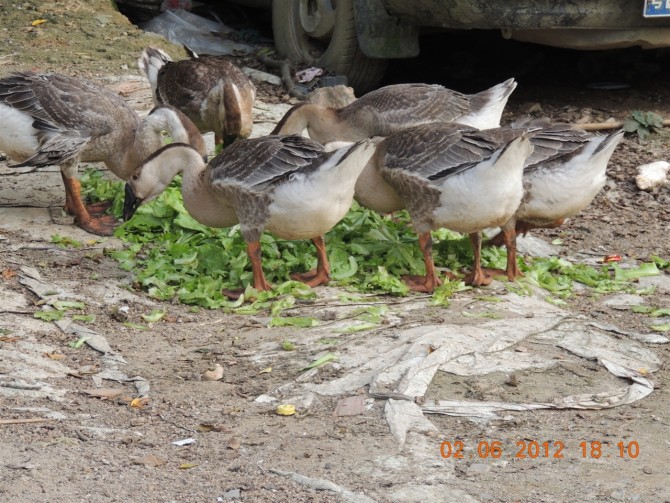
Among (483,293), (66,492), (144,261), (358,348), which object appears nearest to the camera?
(66,492)

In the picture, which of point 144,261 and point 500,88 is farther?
point 500,88

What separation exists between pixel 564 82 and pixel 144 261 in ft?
17.7

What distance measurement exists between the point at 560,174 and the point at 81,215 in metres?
3.49

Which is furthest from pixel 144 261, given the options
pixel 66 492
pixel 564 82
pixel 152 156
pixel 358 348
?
pixel 564 82

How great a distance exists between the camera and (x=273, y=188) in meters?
6.41

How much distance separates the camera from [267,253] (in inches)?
283

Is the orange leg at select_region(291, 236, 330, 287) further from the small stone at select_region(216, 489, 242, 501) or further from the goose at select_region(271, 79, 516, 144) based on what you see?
the small stone at select_region(216, 489, 242, 501)

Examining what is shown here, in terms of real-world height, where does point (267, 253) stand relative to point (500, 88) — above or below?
below

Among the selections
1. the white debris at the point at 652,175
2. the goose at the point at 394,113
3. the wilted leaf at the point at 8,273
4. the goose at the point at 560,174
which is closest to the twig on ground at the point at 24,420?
the wilted leaf at the point at 8,273

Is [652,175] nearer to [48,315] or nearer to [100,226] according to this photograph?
[100,226]

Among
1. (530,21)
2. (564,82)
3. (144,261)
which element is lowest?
(144,261)

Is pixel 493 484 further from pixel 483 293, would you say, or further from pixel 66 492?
pixel 483 293

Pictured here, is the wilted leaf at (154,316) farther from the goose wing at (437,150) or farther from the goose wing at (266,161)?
the goose wing at (437,150)

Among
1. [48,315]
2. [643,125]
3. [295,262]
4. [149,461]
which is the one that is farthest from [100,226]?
[643,125]
